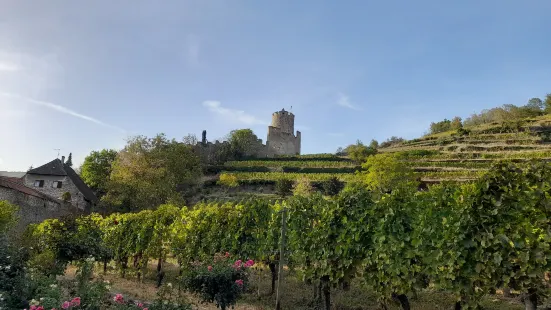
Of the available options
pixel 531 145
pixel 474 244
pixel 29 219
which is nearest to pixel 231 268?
pixel 474 244

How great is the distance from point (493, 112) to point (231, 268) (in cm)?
8531

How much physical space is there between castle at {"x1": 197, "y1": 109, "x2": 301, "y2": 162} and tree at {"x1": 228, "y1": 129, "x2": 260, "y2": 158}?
1.43 feet

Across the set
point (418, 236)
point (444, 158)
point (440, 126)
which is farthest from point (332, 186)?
point (440, 126)

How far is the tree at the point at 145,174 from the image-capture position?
35.3m

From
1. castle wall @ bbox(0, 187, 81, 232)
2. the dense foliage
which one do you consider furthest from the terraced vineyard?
the dense foliage

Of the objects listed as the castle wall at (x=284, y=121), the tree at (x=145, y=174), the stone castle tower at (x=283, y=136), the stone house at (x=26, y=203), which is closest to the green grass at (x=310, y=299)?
the stone house at (x=26, y=203)

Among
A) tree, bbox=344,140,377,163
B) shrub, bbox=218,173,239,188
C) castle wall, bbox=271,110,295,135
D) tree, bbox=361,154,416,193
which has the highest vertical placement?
castle wall, bbox=271,110,295,135

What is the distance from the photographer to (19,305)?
20.6 ft

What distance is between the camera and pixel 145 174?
36625mm

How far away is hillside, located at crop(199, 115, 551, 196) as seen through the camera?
50.0 meters

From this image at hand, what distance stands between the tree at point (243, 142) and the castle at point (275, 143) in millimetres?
435

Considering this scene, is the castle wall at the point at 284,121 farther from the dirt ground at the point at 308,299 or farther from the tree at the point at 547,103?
the dirt ground at the point at 308,299

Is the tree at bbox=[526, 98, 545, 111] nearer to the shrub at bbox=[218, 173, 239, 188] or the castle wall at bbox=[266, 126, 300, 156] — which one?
A: the castle wall at bbox=[266, 126, 300, 156]

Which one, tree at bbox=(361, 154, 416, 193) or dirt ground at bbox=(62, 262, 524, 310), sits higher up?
tree at bbox=(361, 154, 416, 193)
